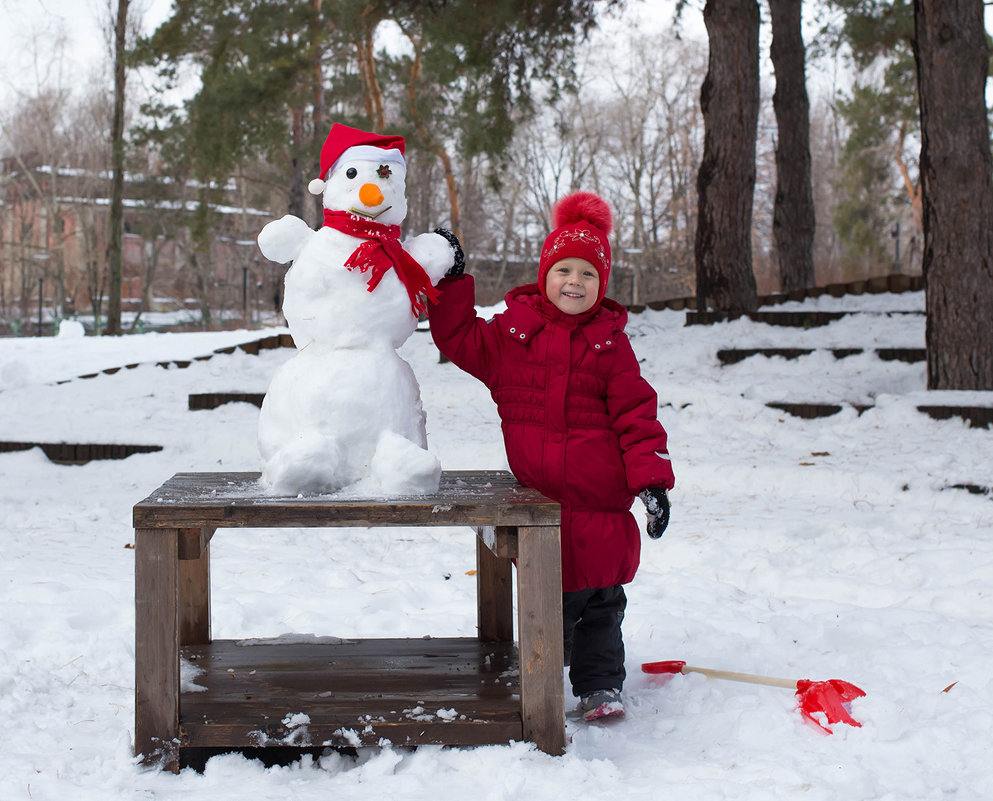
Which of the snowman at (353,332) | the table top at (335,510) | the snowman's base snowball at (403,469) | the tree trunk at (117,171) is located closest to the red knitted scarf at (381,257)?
the snowman at (353,332)

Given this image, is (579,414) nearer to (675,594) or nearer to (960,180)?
(675,594)

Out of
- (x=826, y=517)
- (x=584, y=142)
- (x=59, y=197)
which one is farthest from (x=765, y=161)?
(x=826, y=517)

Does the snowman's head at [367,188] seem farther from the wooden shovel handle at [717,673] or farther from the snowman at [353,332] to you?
the wooden shovel handle at [717,673]

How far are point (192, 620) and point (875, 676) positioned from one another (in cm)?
201

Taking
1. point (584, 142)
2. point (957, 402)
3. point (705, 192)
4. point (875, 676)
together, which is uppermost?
point (584, 142)

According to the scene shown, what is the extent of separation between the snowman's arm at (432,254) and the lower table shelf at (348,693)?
108 centimetres

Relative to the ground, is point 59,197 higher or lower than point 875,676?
higher

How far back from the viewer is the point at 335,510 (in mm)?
2094

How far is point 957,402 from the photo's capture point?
20.7ft

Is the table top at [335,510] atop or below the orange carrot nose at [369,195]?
below

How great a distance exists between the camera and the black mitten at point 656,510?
245cm

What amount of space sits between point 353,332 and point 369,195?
37 centimetres

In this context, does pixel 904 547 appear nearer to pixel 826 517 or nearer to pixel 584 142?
pixel 826 517

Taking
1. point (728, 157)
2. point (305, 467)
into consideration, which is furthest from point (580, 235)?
point (728, 157)
